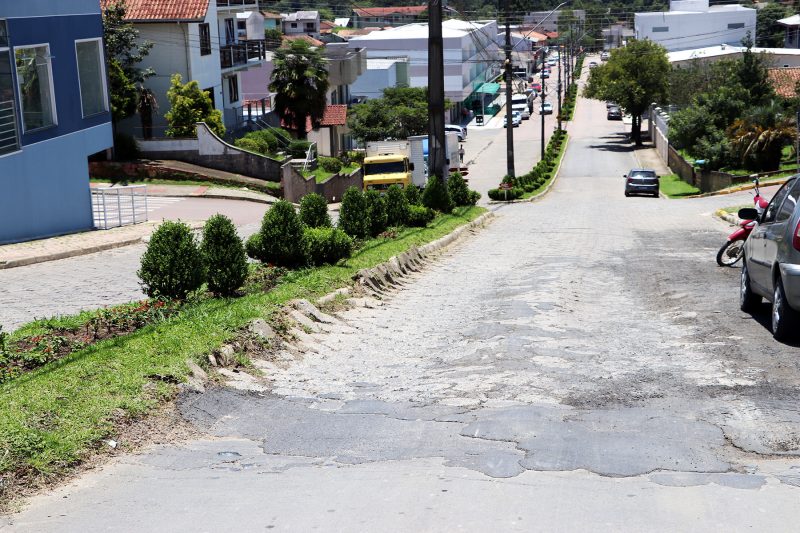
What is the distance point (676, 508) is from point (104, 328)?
277 inches

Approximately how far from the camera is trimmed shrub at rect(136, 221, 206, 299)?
12.1 meters

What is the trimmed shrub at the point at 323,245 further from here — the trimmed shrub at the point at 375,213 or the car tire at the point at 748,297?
the car tire at the point at 748,297

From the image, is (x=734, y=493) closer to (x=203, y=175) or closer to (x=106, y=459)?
(x=106, y=459)

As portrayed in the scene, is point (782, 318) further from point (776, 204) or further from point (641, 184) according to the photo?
point (641, 184)

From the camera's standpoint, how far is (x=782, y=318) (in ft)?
34.4

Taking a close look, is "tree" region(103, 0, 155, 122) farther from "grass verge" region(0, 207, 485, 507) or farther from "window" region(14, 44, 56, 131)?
"grass verge" region(0, 207, 485, 507)

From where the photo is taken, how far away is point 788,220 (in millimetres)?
10727

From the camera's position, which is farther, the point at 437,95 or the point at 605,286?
the point at 437,95

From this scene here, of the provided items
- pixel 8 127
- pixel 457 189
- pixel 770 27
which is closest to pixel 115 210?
pixel 8 127

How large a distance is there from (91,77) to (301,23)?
434ft

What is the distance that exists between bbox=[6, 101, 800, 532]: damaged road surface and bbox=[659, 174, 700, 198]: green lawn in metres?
38.7

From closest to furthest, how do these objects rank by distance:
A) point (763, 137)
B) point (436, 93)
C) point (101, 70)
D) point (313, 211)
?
point (313, 211), point (101, 70), point (436, 93), point (763, 137)

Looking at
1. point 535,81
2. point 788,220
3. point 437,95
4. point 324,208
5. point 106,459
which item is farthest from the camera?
point 535,81

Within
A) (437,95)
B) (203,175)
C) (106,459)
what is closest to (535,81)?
(203,175)
